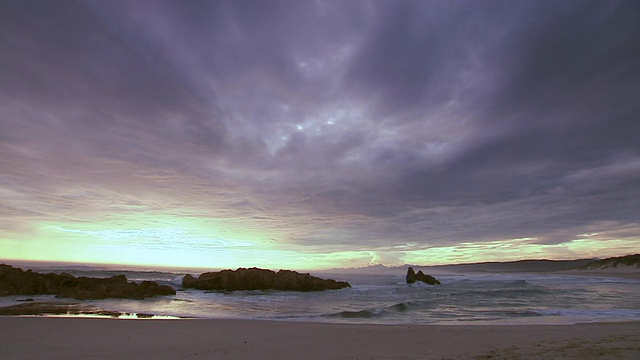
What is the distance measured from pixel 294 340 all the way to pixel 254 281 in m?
25.5

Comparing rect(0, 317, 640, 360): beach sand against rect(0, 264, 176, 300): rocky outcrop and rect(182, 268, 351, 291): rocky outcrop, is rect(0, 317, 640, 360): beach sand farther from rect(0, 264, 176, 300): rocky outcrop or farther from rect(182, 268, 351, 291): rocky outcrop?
rect(182, 268, 351, 291): rocky outcrop

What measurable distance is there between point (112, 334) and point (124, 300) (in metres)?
12.6

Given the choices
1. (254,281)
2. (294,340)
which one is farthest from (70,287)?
(294,340)

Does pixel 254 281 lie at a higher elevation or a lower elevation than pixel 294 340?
higher

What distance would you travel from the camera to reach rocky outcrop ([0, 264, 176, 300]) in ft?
73.5

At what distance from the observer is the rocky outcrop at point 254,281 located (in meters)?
33.5

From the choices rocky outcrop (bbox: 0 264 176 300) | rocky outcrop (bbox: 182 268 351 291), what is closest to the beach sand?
rocky outcrop (bbox: 0 264 176 300)

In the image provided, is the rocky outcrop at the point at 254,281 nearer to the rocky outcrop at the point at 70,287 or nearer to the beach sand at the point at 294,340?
the rocky outcrop at the point at 70,287

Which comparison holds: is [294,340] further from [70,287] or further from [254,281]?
[254,281]

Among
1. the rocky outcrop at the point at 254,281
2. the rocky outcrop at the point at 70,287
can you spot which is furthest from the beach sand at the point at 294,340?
the rocky outcrop at the point at 254,281

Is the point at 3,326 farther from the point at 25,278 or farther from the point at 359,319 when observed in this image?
the point at 25,278

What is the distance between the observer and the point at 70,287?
24109 millimetres

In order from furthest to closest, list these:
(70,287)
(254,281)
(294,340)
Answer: (254,281) → (70,287) → (294,340)

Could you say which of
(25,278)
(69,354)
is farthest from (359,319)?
(25,278)
